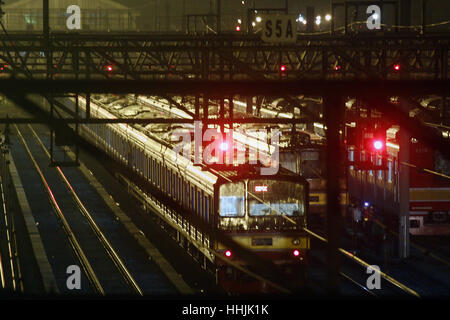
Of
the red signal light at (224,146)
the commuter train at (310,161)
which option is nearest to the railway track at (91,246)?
the red signal light at (224,146)

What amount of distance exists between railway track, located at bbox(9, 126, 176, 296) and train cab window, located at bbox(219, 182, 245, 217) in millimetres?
2164

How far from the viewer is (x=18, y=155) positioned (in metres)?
45.5

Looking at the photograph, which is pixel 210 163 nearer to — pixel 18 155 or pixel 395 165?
pixel 395 165

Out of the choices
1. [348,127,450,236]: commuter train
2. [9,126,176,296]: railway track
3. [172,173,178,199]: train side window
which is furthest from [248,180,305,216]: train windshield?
[348,127,450,236]: commuter train

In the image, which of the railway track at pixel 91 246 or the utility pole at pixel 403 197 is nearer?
the railway track at pixel 91 246

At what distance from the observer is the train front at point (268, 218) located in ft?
57.3

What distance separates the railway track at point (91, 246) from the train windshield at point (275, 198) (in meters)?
2.57

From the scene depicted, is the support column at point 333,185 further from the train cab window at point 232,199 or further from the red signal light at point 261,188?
the red signal light at point 261,188

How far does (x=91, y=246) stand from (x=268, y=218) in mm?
8234

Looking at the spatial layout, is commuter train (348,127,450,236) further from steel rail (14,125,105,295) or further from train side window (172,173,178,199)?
steel rail (14,125,105,295)

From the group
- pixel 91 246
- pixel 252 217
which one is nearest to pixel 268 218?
pixel 252 217

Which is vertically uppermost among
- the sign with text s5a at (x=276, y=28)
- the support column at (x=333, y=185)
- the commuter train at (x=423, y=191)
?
the sign with text s5a at (x=276, y=28)
